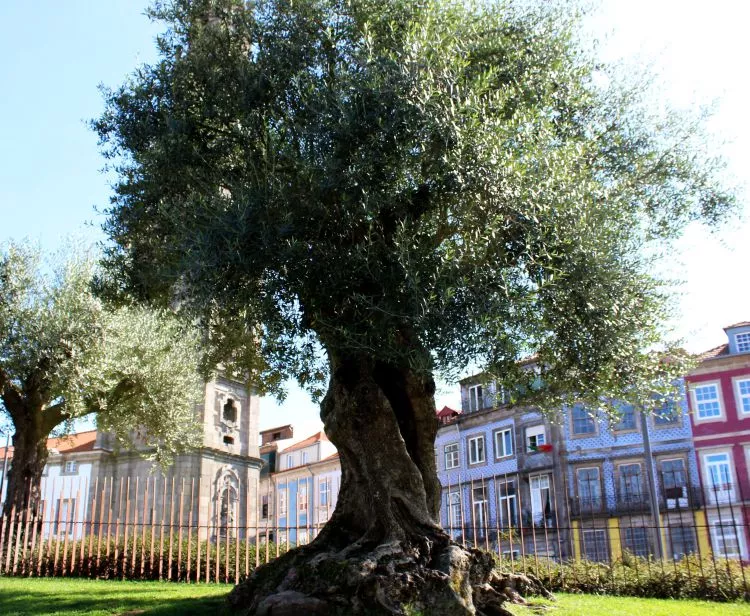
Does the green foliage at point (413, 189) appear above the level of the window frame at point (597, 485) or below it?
above

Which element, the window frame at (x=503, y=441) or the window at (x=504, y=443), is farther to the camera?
the window at (x=504, y=443)

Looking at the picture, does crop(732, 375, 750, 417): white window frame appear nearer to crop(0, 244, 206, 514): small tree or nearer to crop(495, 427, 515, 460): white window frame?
crop(495, 427, 515, 460): white window frame

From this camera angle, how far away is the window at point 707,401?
143 ft

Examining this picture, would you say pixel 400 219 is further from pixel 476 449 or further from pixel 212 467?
pixel 476 449

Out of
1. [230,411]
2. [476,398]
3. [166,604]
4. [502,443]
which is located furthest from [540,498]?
[166,604]

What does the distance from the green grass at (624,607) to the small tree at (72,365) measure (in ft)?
42.9

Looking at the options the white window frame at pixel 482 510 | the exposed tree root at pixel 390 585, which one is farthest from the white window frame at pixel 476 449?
the exposed tree root at pixel 390 585

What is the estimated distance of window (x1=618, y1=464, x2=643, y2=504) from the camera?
43.8 metres

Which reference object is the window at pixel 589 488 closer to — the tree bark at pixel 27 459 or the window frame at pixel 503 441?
the window frame at pixel 503 441

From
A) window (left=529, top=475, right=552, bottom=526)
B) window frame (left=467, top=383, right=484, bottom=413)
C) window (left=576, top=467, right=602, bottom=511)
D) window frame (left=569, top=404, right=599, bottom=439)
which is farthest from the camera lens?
window frame (left=467, top=383, right=484, bottom=413)

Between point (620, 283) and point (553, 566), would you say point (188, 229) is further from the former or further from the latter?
point (553, 566)

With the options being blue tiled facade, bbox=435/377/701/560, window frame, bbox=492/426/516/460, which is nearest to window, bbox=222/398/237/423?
blue tiled facade, bbox=435/377/701/560

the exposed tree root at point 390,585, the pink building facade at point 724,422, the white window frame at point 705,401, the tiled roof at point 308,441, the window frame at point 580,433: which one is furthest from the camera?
the tiled roof at point 308,441

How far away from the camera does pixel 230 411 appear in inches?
1759
